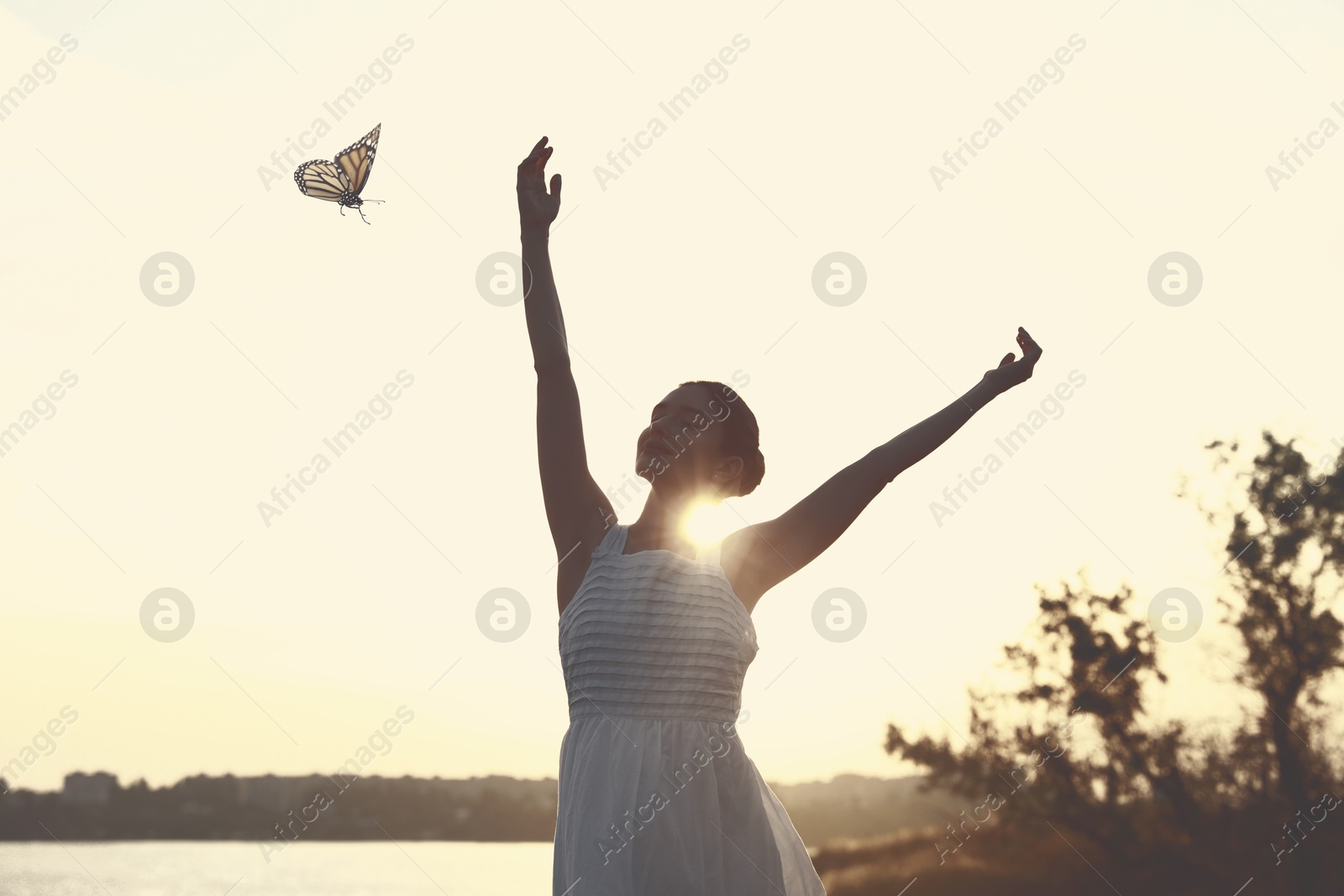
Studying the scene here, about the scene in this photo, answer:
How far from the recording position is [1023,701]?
16109mm

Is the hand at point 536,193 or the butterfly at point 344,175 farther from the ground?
the butterfly at point 344,175

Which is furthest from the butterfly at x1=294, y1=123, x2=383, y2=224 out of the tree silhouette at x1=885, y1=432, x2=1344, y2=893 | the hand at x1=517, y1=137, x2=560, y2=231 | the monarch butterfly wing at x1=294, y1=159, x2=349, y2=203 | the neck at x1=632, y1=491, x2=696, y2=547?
the tree silhouette at x1=885, y1=432, x2=1344, y2=893

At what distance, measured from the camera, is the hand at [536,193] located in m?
2.53

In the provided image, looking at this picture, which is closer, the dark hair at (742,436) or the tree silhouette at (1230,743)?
the dark hair at (742,436)

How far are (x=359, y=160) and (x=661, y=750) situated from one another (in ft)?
8.94

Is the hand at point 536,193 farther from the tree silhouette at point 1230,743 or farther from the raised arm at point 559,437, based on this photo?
the tree silhouette at point 1230,743

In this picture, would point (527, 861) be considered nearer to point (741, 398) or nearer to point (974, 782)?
point (974, 782)

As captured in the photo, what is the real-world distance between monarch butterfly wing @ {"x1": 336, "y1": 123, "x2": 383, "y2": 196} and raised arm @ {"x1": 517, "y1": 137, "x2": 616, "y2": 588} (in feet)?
4.84

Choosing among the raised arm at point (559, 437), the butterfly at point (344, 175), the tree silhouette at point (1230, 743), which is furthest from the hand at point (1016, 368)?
the tree silhouette at point (1230, 743)

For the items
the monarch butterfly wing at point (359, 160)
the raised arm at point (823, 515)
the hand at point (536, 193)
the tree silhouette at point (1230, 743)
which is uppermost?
the monarch butterfly wing at point (359, 160)

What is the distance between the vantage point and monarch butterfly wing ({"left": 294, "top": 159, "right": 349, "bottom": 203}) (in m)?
3.80

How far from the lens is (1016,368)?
9.08ft

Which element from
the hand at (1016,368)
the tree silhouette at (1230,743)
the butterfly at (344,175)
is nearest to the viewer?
the hand at (1016,368)

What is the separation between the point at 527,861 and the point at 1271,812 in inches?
2073
